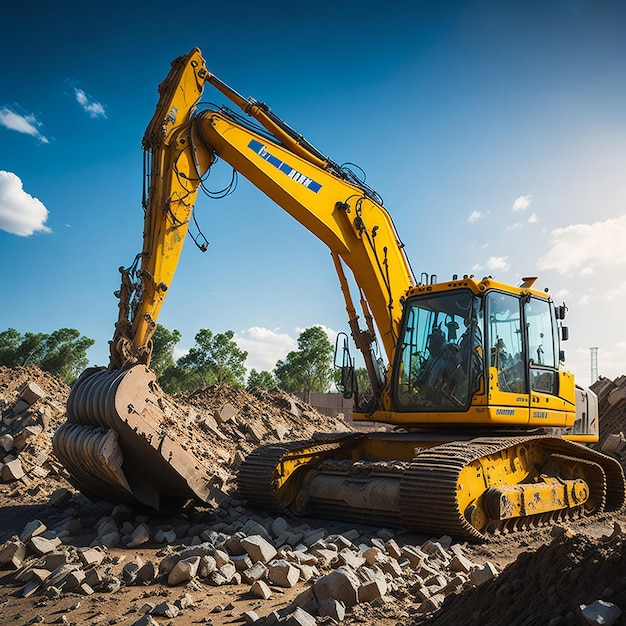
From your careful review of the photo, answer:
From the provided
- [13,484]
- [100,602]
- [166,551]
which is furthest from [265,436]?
[100,602]

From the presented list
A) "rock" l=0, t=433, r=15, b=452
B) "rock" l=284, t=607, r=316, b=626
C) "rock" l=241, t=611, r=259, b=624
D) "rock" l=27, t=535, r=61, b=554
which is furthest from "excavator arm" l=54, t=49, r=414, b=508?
"rock" l=0, t=433, r=15, b=452

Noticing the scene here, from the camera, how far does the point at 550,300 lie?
881cm

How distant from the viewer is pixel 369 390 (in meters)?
9.06

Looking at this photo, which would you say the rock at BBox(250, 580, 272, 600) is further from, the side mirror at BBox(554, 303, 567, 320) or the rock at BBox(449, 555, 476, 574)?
the side mirror at BBox(554, 303, 567, 320)

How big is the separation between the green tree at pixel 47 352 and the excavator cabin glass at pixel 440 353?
115ft

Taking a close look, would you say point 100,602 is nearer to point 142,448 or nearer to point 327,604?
point 327,604

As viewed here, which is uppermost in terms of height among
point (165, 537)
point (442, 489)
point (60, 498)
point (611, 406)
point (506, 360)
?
point (611, 406)

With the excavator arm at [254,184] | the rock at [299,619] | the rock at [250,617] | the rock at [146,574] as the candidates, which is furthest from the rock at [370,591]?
the excavator arm at [254,184]

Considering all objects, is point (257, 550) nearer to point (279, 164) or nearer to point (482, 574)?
point (482, 574)

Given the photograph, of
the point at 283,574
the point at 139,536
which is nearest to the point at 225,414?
the point at 139,536

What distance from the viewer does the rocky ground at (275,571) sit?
11.2 feet

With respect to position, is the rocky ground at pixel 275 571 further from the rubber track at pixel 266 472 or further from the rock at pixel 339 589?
the rubber track at pixel 266 472

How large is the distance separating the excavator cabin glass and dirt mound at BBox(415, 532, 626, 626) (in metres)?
3.97

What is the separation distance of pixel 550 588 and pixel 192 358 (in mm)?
36185
